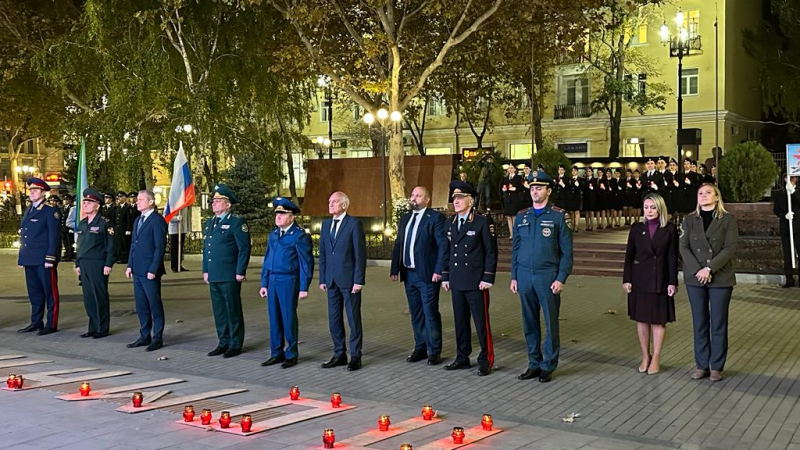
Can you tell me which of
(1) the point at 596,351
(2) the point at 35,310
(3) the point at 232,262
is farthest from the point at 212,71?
(1) the point at 596,351

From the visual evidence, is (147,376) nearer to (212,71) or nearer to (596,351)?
(596,351)

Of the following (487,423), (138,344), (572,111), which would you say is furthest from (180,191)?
(572,111)

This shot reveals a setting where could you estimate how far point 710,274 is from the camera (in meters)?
8.27

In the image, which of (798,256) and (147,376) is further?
(798,256)

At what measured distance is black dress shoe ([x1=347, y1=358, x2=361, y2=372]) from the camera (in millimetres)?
9188

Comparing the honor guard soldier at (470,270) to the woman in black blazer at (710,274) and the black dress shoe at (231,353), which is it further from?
the black dress shoe at (231,353)

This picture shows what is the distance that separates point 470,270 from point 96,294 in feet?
18.1

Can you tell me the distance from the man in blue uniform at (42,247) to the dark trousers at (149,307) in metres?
1.88

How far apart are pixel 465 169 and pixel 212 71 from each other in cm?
873

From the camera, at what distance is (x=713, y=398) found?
7707 mm

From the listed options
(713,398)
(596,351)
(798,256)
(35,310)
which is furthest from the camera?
(798,256)

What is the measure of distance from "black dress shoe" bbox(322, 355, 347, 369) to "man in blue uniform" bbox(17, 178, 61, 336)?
482cm

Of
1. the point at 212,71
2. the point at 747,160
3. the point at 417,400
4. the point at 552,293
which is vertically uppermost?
the point at 212,71

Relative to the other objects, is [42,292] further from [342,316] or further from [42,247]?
[342,316]
